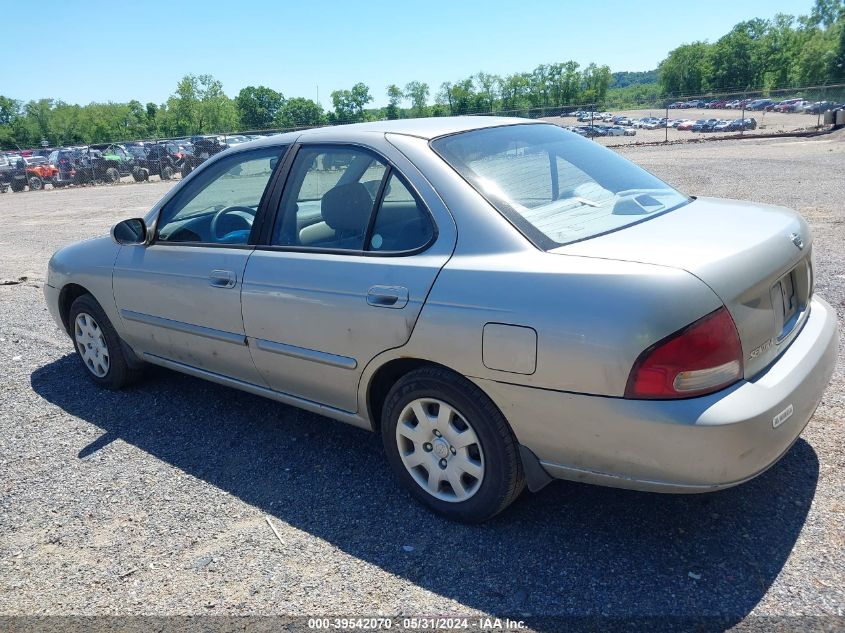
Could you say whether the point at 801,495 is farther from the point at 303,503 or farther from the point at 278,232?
the point at 278,232

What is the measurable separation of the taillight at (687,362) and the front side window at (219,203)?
235cm

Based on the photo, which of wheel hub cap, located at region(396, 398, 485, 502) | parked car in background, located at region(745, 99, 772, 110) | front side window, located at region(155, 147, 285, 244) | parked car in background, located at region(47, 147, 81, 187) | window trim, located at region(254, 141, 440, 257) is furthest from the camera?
parked car in background, located at region(745, 99, 772, 110)

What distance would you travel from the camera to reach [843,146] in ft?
69.9

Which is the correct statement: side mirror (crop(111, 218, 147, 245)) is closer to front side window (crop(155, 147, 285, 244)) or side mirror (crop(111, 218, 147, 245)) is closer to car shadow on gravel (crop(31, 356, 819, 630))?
front side window (crop(155, 147, 285, 244))

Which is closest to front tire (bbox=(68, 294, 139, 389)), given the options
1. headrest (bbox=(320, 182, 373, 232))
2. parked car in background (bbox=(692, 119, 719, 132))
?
headrest (bbox=(320, 182, 373, 232))

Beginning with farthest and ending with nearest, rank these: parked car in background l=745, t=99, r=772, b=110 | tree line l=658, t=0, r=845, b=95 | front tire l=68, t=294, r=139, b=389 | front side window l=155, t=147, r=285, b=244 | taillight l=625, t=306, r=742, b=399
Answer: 1. tree line l=658, t=0, r=845, b=95
2. parked car in background l=745, t=99, r=772, b=110
3. front tire l=68, t=294, r=139, b=389
4. front side window l=155, t=147, r=285, b=244
5. taillight l=625, t=306, r=742, b=399

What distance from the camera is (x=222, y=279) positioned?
3.62 meters

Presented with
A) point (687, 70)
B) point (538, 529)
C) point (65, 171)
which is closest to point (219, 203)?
point (538, 529)

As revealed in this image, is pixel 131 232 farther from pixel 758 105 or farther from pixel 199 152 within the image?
pixel 758 105

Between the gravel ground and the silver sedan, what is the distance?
328 mm

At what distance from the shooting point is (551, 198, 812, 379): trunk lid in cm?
240

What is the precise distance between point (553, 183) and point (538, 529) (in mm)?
1566

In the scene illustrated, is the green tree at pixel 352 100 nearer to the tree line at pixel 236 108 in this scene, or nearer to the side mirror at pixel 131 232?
the tree line at pixel 236 108

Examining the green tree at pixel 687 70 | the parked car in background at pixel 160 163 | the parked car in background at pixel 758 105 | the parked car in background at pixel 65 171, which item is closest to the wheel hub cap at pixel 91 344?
the parked car in background at pixel 160 163
